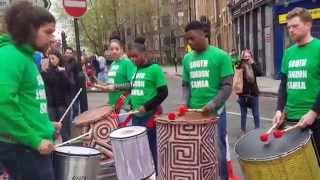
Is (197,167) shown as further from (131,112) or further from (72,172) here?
(131,112)

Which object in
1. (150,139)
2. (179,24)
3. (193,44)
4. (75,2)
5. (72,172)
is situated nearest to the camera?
(72,172)

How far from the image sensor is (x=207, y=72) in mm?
5445

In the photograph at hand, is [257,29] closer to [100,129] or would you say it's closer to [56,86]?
[56,86]

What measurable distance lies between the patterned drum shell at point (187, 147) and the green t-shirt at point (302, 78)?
2.26 feet

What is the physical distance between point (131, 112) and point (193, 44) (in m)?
1.20

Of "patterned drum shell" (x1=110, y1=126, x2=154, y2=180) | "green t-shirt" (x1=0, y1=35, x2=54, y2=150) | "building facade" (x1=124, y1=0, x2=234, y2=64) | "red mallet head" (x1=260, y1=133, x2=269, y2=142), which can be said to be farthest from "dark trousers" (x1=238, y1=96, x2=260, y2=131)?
"building facade" (x1=124, y1=0, x2=234, y2=64)

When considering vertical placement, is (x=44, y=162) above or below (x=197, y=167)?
above

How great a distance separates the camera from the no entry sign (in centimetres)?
978

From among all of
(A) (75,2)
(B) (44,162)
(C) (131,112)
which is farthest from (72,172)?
(A) (75,2)

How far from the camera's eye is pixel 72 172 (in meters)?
4.10

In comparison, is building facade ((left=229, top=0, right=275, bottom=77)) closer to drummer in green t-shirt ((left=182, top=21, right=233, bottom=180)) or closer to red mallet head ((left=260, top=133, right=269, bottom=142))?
drummer in green t-shirt ((left=182, top=21, right=233, bottom=180))

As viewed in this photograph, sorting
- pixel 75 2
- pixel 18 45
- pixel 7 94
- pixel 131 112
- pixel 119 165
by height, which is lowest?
pixel 119 165

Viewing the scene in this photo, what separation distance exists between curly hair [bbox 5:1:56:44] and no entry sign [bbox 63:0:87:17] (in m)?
6.21

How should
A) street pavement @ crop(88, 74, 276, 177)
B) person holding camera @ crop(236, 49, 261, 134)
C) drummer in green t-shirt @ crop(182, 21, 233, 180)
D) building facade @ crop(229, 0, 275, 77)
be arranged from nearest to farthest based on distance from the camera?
1. drummer in green t-shirt @ crop(182, 21, 233, 180)
2. street pavement @ crop(88, 74, 276, 177)
3. person holding camera @ crop(236, 49, 261, 134)
4. building facade @ crop(229, 0, 275, 77)
